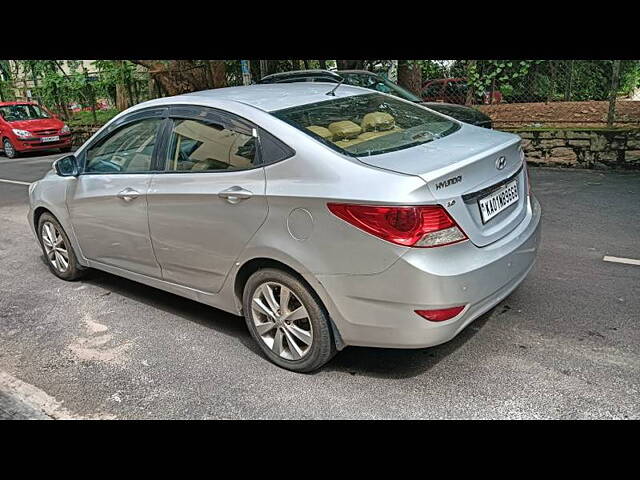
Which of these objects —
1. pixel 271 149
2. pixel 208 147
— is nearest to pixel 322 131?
pixel 271 149

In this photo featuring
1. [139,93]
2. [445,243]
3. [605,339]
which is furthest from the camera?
[139,93]

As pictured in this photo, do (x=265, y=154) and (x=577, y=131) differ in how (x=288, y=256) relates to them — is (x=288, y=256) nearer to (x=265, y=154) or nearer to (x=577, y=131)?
(x=265, y=154)

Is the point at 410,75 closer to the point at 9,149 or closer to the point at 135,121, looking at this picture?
the point at 135,121

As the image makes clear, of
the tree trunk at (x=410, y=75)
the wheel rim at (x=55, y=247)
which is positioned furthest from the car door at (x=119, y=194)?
the tree trunk at (x=410, y=75)

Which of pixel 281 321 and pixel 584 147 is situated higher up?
pixel 281 321

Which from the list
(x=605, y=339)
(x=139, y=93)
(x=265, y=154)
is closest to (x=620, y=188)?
(x=605, y=339)

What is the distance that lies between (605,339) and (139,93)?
16502 millimetres

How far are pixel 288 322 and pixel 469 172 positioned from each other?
1326mm

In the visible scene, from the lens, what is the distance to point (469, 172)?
3039mm

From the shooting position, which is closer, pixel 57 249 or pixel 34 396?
pixel 34 396

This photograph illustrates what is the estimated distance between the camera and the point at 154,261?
4.07 meters

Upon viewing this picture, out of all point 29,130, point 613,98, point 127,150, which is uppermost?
point 127,150

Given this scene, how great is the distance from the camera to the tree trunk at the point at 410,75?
11.9m
